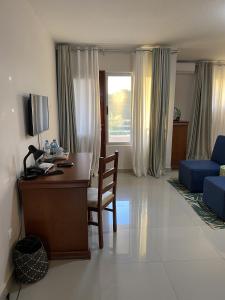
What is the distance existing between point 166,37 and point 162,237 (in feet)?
9.95

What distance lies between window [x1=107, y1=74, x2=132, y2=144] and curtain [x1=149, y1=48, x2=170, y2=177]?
58 centimetres

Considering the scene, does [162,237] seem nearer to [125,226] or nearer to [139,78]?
[125,226]

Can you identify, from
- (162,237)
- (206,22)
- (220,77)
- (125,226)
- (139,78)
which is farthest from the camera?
(220,77)

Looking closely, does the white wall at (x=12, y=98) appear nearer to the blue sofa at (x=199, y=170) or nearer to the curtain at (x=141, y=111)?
the curtain at (x=141, y=111)

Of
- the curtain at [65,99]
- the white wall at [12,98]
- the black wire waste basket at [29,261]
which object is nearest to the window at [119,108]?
the curtain at [65,99]

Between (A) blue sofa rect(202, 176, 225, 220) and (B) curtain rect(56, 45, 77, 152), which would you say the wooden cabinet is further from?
(B) curtain rect(56, 45, 77, 152)

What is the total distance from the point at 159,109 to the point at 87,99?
1394 millimetres

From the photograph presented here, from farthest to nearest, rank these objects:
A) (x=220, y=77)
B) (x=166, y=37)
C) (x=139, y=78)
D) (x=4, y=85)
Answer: (x=220, y=77)
(x=139, y=78)
(x=166, y=37)
(x=4, y=85)

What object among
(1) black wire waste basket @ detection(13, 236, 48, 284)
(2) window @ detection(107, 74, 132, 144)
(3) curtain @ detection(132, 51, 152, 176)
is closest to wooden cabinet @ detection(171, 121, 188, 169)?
(3) curtain @ detection(132, 51, 152, 176)

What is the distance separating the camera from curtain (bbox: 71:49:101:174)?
4.08 m

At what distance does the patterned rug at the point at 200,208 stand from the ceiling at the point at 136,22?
2462 millimetres

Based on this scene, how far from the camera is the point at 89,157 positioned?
294cm

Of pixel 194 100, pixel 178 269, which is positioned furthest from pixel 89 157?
pixel 194 100

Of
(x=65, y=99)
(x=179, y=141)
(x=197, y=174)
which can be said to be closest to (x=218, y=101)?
(x=179, y=141)
